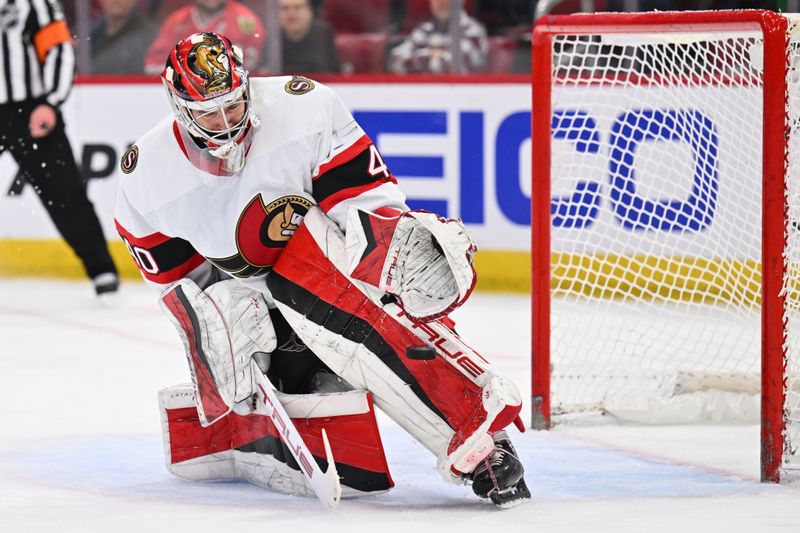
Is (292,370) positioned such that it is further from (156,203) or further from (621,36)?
(621,36)

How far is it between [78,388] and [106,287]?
1.37 metres

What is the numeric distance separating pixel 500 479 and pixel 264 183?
0.65 metres

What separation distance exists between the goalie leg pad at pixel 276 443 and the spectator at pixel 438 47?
2.60 meters

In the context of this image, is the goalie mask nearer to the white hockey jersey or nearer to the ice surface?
the white hockey jersey

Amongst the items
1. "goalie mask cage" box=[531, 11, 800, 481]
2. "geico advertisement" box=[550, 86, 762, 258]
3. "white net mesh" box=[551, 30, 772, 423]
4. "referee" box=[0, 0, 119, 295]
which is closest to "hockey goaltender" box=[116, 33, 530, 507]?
"goalie mask cage" box=[531, 11, 800, 481]

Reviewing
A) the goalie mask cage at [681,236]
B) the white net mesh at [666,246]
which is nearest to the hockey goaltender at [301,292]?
the goalie mask cage at [681,236]

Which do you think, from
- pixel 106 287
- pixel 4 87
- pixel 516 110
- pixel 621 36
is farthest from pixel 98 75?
pixel 621 36

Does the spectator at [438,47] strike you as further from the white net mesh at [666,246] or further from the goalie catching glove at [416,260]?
the goalie catching glove at [416,260]

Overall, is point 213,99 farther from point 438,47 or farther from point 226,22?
point 226,22

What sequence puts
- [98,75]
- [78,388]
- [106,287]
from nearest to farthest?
[78,388], [106,287], [98,75]

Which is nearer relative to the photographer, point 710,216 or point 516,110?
point 710,216

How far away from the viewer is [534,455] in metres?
→ 2.90

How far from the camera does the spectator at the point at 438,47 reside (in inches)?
199

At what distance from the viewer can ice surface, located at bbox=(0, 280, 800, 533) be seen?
93.5 inches
